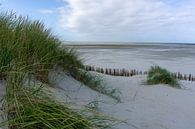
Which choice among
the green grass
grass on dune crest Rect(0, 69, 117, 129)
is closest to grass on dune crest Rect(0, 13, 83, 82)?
A: grass on dune crest Rect(0, 69, 117, 129)

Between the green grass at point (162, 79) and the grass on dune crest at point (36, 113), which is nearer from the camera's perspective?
the grass on dune crest at point (36, 113)

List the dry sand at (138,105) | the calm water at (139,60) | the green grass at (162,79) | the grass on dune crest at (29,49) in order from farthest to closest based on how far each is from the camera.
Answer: the calm water at (139,60), the green grass at (162,79), the dry sand at (138,105), the grass on dune crest at (29,49)

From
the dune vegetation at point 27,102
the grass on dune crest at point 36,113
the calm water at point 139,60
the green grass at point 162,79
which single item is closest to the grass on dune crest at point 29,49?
the dune vegetation at point 27,102

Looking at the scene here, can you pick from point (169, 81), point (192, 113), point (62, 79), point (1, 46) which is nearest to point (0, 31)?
→ point (1, 46)

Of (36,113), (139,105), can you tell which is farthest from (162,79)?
(36,113)

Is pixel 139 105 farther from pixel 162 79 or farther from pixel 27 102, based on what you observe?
pixel 162 79

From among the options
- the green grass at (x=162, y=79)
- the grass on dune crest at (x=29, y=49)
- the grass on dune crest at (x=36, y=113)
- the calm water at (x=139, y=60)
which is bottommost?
the calm water at (x=139, y=60)

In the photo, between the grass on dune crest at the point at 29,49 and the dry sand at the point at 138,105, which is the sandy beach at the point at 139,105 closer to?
the dry sand at the point at 138,105

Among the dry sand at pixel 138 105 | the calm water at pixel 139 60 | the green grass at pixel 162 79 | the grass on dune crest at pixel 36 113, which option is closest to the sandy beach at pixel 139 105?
the dry sand at pixel 138 105

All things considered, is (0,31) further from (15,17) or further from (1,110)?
(1,110)

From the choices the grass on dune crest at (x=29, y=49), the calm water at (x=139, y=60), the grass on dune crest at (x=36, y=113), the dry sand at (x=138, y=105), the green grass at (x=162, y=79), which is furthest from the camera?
the calm water at (x=139, y=60)

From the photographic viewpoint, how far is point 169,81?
9.49 metres

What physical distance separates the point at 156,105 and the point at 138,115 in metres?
1.26

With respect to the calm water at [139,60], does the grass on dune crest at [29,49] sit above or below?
above
